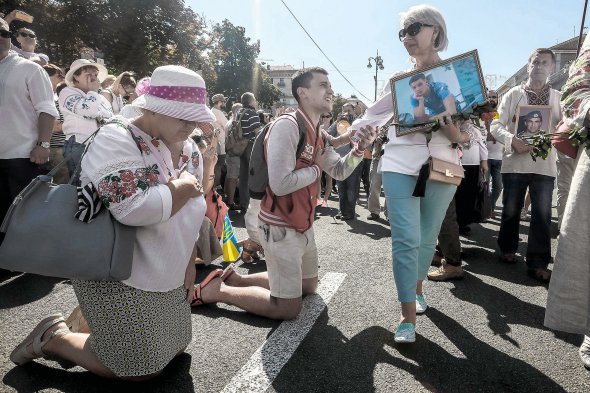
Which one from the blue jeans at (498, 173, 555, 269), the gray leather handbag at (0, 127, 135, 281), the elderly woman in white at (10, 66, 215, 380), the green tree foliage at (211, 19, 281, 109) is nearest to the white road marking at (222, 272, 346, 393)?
the elderly woman in white at (10, 66, 215, 380)

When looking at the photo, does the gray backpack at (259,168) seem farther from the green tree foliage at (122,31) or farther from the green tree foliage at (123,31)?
the green tree foliage at (122,31)

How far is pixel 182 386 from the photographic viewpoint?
2.11m

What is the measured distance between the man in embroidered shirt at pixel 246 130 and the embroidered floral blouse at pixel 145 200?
505 centimetres

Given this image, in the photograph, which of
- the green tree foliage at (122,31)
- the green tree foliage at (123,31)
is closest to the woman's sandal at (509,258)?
the green tree foliage at (123,31)

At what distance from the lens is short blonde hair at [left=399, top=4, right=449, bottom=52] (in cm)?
264

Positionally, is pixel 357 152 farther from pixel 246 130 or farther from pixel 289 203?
pixel 246 130

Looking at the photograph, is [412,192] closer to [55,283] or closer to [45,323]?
[45,323]

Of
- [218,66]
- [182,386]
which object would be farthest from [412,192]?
[218,66]

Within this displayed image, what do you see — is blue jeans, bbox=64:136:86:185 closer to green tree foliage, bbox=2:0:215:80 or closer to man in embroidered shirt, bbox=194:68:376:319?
man in embroidered shirt, bbox=194:68:376:319

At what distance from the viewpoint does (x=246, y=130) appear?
284 inches

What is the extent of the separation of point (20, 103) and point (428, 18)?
3.57 meters

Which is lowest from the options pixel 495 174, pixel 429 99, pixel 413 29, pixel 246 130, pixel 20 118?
pixel 495 174

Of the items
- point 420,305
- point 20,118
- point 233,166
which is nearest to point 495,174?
point 233,166

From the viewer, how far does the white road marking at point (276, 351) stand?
2135 mm
